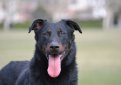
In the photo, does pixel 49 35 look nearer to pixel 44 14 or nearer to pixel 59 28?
pixel 59 28

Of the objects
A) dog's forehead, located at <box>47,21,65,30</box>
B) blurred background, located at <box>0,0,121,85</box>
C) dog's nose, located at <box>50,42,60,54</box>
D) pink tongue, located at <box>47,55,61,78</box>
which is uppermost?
blurred background, located at <box>0,0,121,85</box>

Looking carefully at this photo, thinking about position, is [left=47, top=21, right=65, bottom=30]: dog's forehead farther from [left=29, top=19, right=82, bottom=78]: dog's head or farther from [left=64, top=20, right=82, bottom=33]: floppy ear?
[left=64, top=20, right=82, bottom=33]: floppy ear

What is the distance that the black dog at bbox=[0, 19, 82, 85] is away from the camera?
33.1 ft

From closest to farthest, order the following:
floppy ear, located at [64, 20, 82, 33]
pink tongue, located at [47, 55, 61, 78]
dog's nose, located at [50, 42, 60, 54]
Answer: dog's nose, located at [50, 42, 60, 54] < pink tongue, located at [47, 55, 61, 78] < floppy ear, located at [64, 20, 82, 33]

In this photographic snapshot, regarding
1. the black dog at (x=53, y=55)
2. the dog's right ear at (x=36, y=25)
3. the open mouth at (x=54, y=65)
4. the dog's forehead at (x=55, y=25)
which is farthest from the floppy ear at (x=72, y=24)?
the open mouth at (x=54, y=65)

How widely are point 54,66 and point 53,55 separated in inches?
7.9

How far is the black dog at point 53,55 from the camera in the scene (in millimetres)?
10078

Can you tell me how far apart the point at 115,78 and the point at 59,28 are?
31.0 feet

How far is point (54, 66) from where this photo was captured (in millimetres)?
10078

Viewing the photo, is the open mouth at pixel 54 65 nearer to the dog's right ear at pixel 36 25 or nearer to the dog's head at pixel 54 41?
the dog's head at pixel 54 41

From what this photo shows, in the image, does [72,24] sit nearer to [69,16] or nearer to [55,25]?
[55,25]

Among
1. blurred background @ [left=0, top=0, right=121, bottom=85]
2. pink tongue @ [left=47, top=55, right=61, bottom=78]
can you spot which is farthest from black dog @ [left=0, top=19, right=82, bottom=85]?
blurred background @ [left=0, top=0, right=121, bottom=85]

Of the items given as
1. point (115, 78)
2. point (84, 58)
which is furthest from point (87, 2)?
point (115, 78)

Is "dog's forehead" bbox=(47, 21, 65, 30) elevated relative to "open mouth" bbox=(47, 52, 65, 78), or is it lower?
elevated
